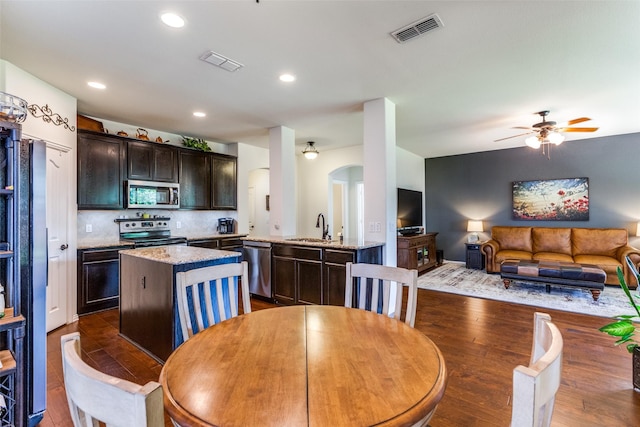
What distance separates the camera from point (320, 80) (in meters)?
3.13

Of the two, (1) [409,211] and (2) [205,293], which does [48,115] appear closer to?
(2) [205,293]

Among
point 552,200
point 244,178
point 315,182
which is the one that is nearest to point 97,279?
point 244,178

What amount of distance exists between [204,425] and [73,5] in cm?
260

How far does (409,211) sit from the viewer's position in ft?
21.8

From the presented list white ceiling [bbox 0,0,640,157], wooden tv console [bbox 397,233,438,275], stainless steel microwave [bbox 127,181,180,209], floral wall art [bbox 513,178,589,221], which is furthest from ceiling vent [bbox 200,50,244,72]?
floral wall art [bbox 513,178,589,221]

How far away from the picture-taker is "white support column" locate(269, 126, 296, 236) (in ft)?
15.9

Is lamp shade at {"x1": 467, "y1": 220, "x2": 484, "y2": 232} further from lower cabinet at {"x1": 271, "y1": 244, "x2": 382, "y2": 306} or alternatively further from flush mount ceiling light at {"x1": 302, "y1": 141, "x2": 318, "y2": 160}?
lower cabinet at {"x1": 271, "y1": 244, "x2": 382, "y2": 306}

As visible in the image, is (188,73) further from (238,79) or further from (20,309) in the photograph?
(20,309)

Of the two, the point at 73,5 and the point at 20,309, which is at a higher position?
the point at 73,5

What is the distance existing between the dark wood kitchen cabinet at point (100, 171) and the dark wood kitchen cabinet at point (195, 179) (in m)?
0.93

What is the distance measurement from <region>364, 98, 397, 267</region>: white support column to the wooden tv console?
80.3 inches

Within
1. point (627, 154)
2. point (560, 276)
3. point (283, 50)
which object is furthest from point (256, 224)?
point (627, 154)

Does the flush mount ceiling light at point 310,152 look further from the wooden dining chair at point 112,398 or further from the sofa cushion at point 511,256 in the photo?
the wooden dining chair at point 112,398

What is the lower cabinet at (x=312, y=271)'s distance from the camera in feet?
11.6
